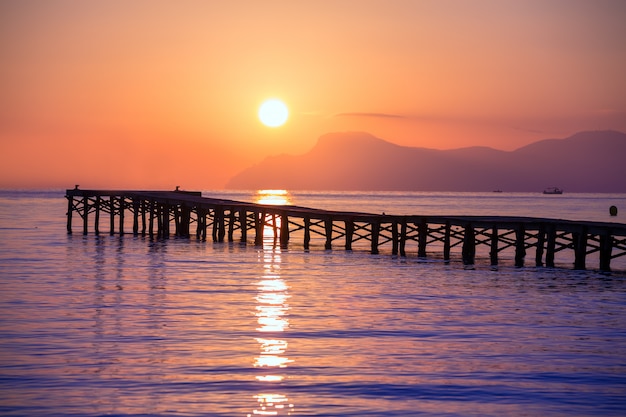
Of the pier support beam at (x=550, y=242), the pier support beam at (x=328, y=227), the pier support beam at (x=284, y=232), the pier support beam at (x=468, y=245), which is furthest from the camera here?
the pier support beam at (x=284, y=232)

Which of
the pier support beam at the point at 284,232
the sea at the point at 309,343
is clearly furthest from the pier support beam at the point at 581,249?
the pier support beam at the point at 284,232

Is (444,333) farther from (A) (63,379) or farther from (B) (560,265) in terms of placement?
(B) (560,265)

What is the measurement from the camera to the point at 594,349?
1872 centimetres

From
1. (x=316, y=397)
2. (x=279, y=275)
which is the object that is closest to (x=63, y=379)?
(x=316, y=397)

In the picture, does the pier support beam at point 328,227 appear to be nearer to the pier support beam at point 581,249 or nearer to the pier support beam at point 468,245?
the pier support beam at point 468,245

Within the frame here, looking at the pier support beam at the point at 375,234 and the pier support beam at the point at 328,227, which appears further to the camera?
the pier support beam at the point at 328,227

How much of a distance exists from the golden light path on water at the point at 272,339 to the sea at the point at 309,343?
49mm

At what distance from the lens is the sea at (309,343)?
13797 millimetres

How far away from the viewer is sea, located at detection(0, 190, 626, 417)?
45.3 ft

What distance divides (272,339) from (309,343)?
36.1 inches

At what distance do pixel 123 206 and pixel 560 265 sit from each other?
3250cm

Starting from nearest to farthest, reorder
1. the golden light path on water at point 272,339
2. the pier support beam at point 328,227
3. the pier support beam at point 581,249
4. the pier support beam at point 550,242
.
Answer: the golden light path on water at point 272,339 → the pier support beam at point 581,249 → the pier support beam at point 550,242 → the pier support beam at point 328,227

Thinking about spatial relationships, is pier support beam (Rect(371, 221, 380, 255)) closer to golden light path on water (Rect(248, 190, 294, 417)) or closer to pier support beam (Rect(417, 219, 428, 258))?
pier support beam (Rect(417, 219, 428, 258))

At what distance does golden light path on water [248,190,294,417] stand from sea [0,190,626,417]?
5cm
